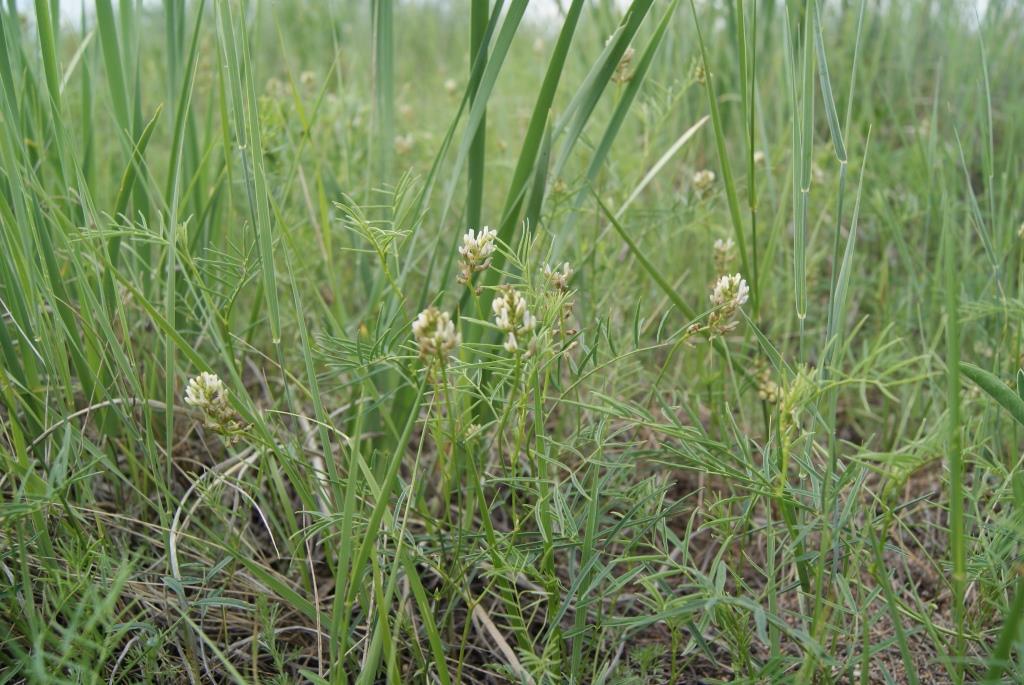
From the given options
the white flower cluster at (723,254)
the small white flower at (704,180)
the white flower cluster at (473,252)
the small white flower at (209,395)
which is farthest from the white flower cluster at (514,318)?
the small white flower at (704,180)

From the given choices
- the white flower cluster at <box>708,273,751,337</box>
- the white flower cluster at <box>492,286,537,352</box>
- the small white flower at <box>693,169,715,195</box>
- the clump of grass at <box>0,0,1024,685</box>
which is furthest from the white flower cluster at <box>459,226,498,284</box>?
the small white flower at <box>693,169,715,195</box>

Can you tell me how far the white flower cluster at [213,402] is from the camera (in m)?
0.95

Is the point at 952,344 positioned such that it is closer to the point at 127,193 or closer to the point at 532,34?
the point at 127,193

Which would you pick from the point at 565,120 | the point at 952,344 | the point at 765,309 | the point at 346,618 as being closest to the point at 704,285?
the point at 765,309

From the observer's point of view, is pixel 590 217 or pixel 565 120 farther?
pixel 590 217

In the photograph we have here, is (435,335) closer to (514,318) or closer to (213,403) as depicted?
(514,318)

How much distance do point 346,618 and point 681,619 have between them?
39 centimetres

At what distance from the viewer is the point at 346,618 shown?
909 millimetres

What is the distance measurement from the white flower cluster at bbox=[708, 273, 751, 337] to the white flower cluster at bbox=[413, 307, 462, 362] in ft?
1.07

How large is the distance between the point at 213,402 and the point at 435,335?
0.99ft

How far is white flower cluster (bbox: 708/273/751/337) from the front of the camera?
3.17ft

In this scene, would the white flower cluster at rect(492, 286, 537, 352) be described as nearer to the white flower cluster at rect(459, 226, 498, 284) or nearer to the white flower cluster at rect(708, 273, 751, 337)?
the white flower cluster at rect(459, 226, 498, 284)

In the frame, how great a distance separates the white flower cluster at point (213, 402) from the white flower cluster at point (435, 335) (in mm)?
279

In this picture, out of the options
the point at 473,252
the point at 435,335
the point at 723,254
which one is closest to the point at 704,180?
the point at 723,254
